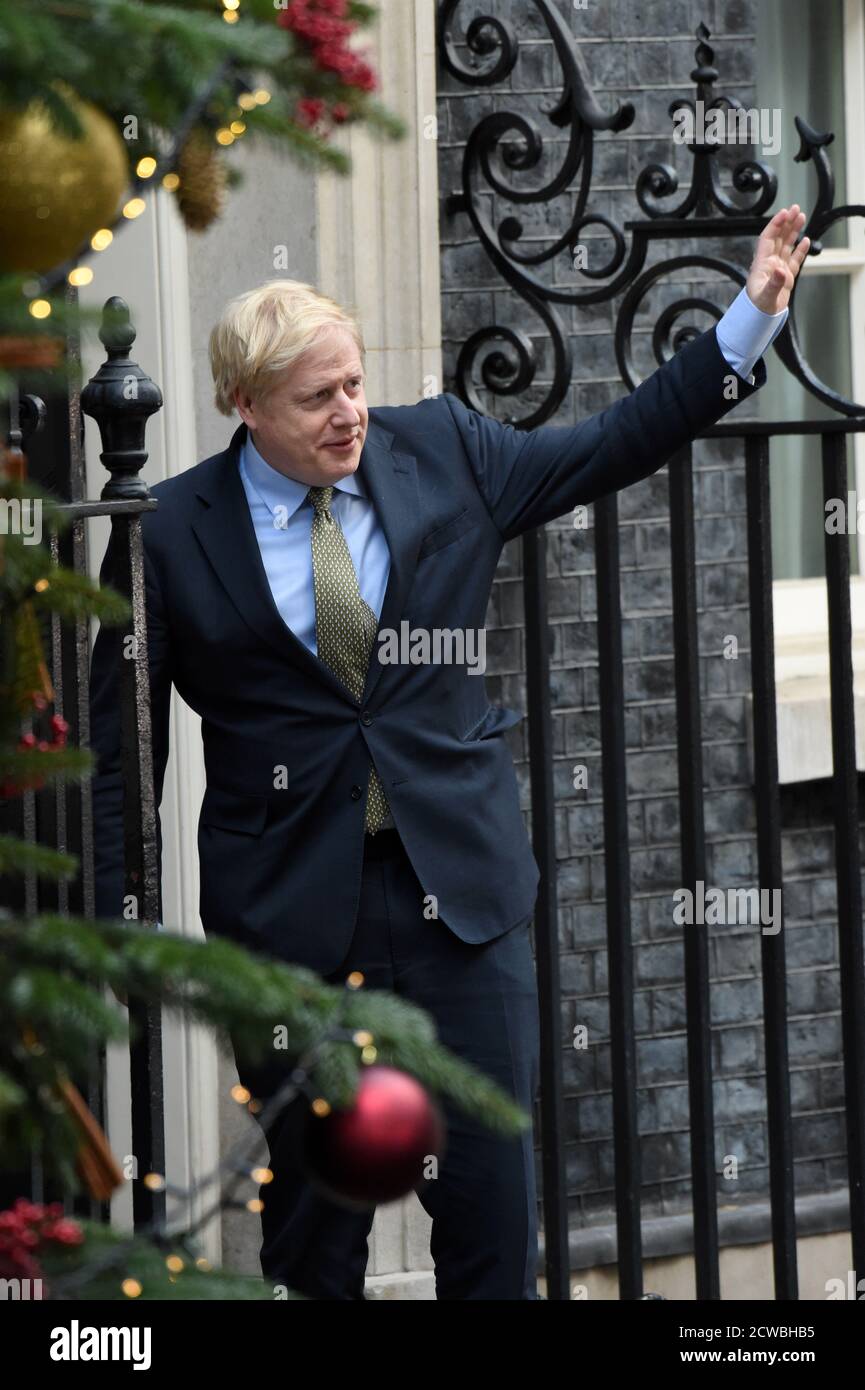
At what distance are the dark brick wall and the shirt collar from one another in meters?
1.39

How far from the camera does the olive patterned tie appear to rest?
9.52 ft

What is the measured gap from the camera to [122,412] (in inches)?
108

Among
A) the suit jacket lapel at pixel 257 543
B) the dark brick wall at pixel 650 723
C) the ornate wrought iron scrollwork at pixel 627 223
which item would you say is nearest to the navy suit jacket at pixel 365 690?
the suit jacket lapel at pixel 257 543

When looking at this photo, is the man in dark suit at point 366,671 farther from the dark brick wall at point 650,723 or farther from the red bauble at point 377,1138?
the red bauble at point 377,1138

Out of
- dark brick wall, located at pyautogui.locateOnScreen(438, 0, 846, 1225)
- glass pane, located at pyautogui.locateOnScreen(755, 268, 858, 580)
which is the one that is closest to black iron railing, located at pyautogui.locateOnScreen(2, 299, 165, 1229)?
dark brick wall, located at pyautogui.locateOnScreen(438, 0, 846, 1225)

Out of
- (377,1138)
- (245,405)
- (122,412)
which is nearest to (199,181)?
(377,1138)

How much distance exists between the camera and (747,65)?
15.5 ft

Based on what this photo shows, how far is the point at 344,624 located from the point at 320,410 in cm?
32

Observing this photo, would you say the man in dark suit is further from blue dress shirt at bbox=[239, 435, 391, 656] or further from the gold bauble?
the gold bauble

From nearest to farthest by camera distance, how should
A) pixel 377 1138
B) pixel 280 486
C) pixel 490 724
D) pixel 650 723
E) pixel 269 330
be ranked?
pixel 377 1138, pixel 269 330, pixel 280 486, pixel 490 724, pixel 650 723

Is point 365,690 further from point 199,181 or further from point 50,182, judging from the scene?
point 50,182

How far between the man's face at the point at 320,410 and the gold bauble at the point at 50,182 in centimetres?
150

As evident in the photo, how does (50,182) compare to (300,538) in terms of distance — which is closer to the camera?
(50,182)

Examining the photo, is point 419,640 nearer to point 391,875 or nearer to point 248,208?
point 391,875
